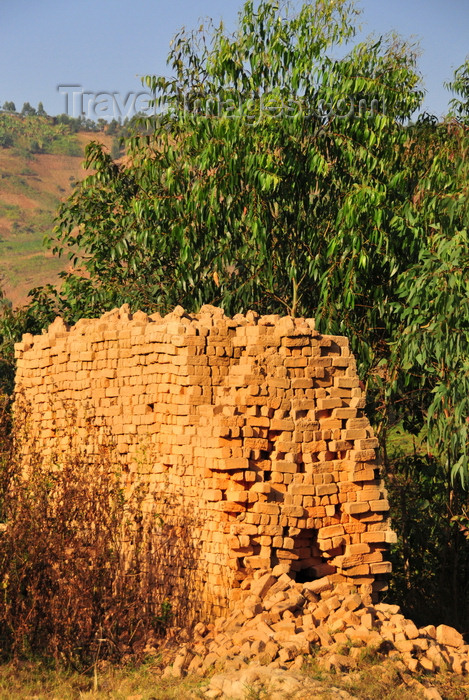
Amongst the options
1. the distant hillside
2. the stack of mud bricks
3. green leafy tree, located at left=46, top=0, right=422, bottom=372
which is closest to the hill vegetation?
green leafy tree, located at left=46, top=0, right=422, bottom=372

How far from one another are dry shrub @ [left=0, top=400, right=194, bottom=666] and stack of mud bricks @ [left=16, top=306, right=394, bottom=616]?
430 mm

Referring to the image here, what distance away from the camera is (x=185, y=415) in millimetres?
7770

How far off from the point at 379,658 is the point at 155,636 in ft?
6.27

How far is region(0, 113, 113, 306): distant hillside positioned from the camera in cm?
5738

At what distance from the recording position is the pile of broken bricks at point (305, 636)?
6.11m

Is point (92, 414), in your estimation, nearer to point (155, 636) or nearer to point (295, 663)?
point (155, 636)

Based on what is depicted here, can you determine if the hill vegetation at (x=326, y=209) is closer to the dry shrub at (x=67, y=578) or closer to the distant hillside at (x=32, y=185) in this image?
the dry shrub at (x=67, y=578)

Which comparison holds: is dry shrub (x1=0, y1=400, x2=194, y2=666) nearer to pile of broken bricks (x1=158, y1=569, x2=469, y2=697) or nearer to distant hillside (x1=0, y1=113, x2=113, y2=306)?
pile of broken bricks (x1=158, y1=569, x2=469, y2=697)

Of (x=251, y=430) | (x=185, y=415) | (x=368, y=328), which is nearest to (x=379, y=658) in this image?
(x=251, y=430)

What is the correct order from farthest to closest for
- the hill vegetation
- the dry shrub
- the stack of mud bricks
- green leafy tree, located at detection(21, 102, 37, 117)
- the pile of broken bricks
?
green leafy tree, located at detection(21, 102, 37, 117) → the hill vegetation → the stack of mud bricks → the dry shrub → the pile of broken bricks

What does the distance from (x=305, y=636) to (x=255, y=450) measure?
1.68m

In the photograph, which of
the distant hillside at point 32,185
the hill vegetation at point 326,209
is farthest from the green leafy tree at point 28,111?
the hill vegetation at point 326,209

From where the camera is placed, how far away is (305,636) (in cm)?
626

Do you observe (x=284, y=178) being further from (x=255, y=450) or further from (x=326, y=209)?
(x=255, y=450)
